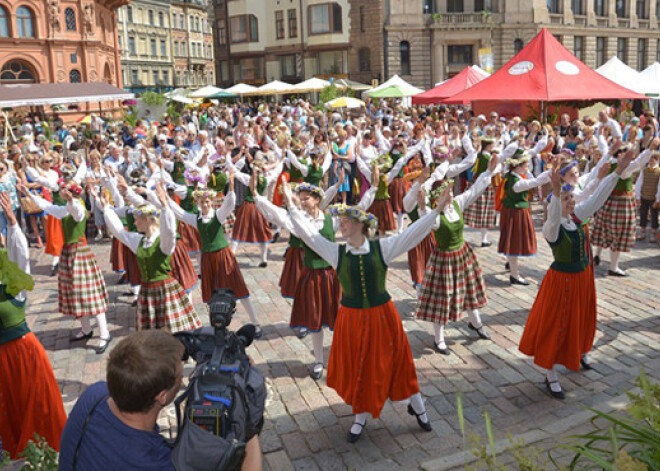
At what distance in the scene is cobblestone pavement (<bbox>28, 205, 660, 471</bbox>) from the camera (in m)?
5.01

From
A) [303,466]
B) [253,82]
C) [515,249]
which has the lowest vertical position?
[303,466]

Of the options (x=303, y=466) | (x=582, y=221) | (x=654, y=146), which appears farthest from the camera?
(x=654, y=146)

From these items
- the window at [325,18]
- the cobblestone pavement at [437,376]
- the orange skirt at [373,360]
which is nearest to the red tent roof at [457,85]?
the cobblestone pavement at [437,376]

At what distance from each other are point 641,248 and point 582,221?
19.4 feet

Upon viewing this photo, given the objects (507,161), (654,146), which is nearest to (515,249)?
(507,161)

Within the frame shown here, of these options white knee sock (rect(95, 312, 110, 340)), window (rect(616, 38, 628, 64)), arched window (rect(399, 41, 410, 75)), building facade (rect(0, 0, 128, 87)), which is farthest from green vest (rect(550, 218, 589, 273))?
window (rect(616, 38, 628, 64))

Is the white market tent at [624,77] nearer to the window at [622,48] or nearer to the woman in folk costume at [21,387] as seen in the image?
the woman in folk costume at [21,387]

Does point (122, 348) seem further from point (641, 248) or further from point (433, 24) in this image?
point (433, 24)

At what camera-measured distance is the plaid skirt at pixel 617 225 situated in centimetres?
923

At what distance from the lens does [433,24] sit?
43.7m

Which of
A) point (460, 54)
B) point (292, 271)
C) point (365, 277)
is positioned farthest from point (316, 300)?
point (460, 54)

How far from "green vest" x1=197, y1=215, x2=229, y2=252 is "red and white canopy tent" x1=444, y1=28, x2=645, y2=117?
14.1ft

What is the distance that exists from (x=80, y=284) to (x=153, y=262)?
5.67 ft

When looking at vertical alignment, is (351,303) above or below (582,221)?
below
